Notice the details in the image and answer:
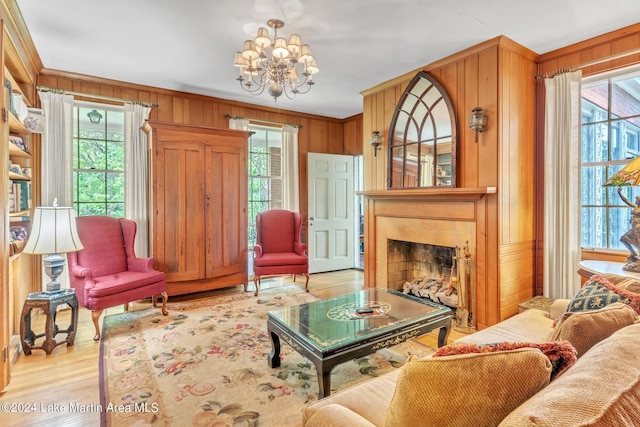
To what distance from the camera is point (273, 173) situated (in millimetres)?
5262

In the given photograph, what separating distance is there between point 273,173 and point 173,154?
1704 mm

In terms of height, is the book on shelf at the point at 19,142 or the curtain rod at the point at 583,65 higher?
the curtain rod at the point at 583,65

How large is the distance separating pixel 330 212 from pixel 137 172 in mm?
2932

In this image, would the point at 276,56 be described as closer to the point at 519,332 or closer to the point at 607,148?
the point at 519,332

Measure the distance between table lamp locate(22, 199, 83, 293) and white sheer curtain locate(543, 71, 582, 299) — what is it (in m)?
4.29

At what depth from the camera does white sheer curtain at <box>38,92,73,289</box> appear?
3.55 metres

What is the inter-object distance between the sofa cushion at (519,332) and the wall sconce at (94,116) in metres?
4.49

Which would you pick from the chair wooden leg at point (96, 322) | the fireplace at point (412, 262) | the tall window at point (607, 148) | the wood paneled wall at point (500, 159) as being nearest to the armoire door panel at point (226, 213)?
the chair wooden leg at point (96, 322)

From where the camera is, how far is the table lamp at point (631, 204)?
2082 mm

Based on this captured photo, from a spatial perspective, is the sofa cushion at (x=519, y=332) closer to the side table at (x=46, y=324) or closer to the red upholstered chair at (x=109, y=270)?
the red upholstered chair at (x=109, y=270)

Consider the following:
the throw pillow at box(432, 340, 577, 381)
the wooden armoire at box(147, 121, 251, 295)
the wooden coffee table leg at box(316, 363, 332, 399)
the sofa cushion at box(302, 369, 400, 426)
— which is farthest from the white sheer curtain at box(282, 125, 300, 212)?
the throw pillow at box(432, 340, 577, 381)

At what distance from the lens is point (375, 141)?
419 cm

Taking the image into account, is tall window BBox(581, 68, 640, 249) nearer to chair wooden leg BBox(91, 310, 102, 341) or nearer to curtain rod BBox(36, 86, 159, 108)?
chair wooden leg BBox(91, 310, 102, 341)

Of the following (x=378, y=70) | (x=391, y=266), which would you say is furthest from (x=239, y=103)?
(x=391, y=266)
